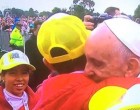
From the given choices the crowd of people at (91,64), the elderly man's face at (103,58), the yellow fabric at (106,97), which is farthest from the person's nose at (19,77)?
the yellow fabric at (106,97)

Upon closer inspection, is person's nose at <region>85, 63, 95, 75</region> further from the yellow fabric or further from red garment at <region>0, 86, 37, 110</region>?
red garment at <region>0, 86, 37, 110</region>

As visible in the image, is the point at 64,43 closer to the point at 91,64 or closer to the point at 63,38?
the point at 63,38

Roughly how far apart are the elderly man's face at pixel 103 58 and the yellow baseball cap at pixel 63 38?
16cm

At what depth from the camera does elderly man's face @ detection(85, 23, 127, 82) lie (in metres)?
1.24

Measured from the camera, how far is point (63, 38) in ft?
4.71

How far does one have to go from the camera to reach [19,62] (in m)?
3.21

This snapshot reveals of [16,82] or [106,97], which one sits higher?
[106,97]

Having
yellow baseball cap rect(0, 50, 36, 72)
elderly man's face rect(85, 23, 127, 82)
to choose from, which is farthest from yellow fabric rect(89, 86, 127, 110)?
yellow baseball cap rect(0, 50, 36, 72)

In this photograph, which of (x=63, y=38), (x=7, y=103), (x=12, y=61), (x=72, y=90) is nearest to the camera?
(x=72, y=90)

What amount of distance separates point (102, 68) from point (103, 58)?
0.13ft

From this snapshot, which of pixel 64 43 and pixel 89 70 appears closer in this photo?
pixel 89 70

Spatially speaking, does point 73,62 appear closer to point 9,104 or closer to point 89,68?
point 89,68

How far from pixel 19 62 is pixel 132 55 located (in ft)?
6.77

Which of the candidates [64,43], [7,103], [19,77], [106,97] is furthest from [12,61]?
[106,97]
